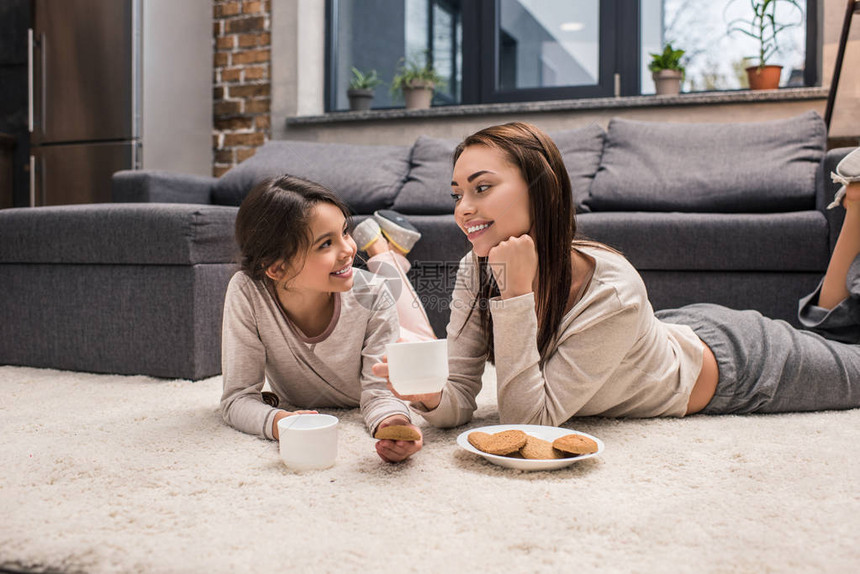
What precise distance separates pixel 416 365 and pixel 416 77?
2.93 metres

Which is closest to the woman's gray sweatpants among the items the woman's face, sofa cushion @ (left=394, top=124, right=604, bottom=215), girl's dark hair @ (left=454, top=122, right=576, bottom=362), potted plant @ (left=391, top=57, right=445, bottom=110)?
girl's dark hair @ (left=454, top=122, right=576, bottom=362)

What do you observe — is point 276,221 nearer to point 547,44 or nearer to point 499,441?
point 499,441

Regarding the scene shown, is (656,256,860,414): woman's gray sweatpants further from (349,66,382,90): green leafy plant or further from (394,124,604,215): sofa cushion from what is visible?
(349,66,382,90): green leafy plant

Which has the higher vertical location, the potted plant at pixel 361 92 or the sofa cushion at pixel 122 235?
the potted plant at pixel 361 92

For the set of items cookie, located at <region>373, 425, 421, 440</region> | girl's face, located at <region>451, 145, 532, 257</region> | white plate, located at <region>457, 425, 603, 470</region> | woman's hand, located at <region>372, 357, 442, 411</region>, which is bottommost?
white plate, located at <region>457, 425, 603, 470</region>

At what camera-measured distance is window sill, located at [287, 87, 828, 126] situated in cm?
295

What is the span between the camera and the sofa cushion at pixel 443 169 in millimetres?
2652

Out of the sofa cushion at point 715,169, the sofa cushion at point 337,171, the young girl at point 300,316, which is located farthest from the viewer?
the sofa cushion at point 337,171

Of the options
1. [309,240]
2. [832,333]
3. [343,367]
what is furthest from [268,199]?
[832,333]

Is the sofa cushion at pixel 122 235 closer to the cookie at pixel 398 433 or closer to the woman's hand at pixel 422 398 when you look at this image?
the woman's hand at pixel 422 398

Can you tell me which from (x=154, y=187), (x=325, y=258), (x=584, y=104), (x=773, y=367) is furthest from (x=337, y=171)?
(x=773, y=367)

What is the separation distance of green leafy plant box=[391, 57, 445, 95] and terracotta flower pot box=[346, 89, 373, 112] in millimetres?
152

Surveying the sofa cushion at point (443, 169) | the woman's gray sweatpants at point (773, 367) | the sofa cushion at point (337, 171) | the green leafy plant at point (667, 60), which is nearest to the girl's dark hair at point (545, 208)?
the woman's gray sweatpants at point (773, 367)

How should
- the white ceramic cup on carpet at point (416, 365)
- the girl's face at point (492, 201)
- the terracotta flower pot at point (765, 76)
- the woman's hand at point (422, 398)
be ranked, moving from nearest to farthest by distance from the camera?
the white ceramic cup on carpet at point (416, 365), the woman's hand at point (422, 398), the girl's face at point (492, 201), the terracotta flower pot at point (765, 76)
